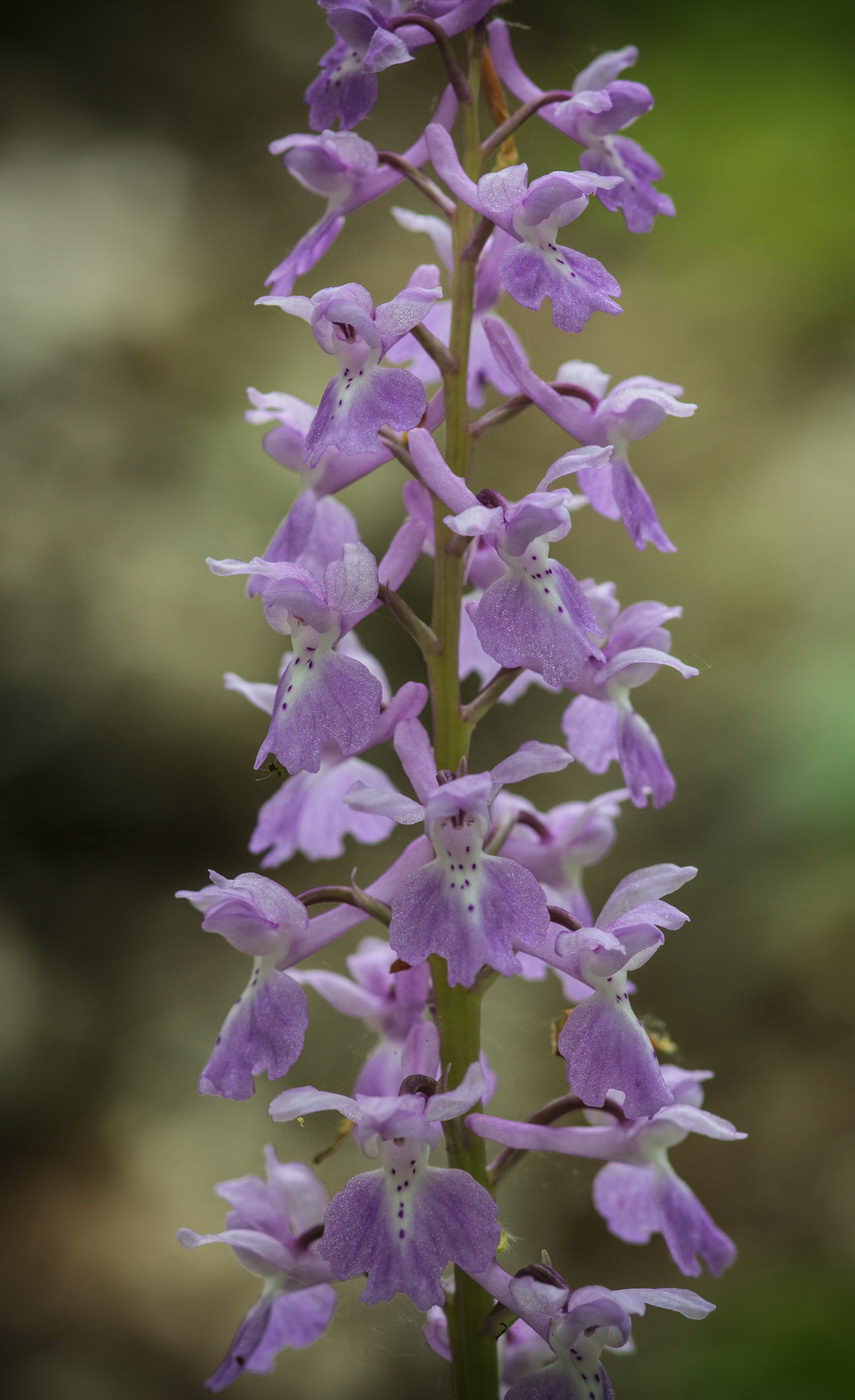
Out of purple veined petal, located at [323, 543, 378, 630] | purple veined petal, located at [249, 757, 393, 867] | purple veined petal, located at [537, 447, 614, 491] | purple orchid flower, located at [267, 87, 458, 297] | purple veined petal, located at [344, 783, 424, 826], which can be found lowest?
purple veined petal, located at [249, 757, 393, 867]

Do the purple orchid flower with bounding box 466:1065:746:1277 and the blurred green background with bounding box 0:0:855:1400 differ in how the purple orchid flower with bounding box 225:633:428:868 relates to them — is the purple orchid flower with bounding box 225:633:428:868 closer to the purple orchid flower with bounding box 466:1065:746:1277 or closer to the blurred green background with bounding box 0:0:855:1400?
the purple orchid flower with bounding box 466:1065:746:1277

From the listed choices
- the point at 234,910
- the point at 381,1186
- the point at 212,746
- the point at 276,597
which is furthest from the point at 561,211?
the point at 212,746

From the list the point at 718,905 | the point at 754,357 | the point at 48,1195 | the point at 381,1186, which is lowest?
the point at 48,1195

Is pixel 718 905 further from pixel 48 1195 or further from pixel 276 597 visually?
pixel 276 597

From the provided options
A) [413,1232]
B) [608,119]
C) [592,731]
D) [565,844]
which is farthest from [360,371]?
[413,1232]

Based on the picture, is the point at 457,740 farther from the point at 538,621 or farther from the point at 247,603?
the point at 247,603

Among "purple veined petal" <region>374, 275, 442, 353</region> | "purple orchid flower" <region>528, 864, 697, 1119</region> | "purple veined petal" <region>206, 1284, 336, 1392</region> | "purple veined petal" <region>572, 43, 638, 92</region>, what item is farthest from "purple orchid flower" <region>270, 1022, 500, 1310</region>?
"purple veined petal" <region>572, 43, 638, 92</region>
